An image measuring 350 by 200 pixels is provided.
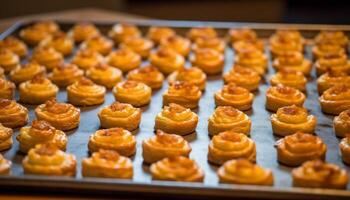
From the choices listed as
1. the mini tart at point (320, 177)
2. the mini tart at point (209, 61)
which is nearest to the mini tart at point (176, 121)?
the mini tart at point (320, 177)

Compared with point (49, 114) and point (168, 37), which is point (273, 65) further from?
point (49, 114)

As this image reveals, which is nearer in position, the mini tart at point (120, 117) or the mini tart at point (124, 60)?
the mini tart at point (120, 117)

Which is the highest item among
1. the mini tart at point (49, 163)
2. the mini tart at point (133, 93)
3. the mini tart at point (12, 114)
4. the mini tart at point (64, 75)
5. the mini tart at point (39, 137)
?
the mini tart at point (64, 75)

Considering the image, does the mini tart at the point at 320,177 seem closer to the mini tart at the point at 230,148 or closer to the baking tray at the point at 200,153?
the baking tray at the point at 200,153

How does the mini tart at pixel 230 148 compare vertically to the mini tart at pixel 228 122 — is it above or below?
below

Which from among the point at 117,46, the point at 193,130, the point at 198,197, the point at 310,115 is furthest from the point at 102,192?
the point at 117,46

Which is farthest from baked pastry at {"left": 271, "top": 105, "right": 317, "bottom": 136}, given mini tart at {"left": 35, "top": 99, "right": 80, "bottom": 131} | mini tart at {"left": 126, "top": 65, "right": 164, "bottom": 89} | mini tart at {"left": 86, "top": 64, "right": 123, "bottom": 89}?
mini tart at {"left": 86, "top": 64, "right": 123, "bottom": 89}

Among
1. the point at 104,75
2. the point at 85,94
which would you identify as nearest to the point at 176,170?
the point at 85,94

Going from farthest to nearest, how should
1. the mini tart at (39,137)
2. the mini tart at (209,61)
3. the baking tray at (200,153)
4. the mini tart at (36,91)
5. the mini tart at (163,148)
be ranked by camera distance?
the mini tart at (209,61) < the mini tart at (36,91) < the mini tart at (39,137) < the mini tart at (163,148) < the baking tray at (200,153)
